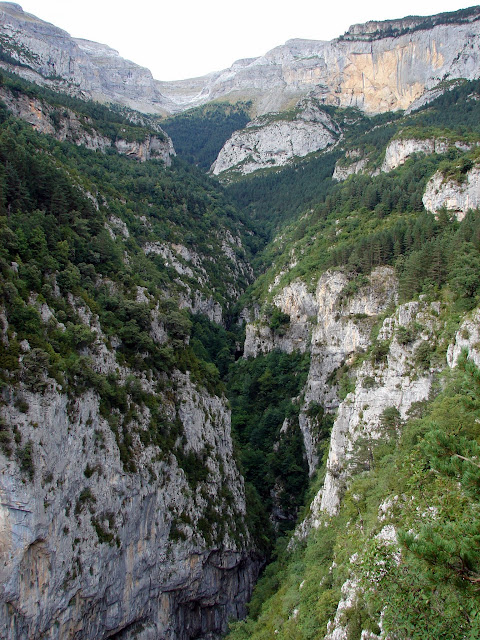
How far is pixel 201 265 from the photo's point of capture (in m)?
89.8

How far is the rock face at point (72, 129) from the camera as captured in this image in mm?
76000

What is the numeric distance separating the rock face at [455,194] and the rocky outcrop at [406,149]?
2349 cm

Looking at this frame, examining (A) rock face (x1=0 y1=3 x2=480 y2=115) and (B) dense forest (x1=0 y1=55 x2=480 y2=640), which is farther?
(A) rock face (x1=0 y1=3 x2=480 y2=115)

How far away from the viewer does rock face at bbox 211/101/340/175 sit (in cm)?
15475

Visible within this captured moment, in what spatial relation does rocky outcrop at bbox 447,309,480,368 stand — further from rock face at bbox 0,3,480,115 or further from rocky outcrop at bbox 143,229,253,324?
rock face at bbox 0,3,480,115

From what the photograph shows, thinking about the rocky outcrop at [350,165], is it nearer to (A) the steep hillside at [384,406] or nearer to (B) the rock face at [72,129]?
(A) the steep hillside at [384,406]

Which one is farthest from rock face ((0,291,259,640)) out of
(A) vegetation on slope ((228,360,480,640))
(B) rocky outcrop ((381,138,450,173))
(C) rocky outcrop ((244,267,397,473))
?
(B) rocky outcrop ((381,138,450,173))

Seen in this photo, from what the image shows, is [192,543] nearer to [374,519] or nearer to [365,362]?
[374,519]

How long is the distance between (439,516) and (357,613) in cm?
1021

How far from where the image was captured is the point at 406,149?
80812 mm

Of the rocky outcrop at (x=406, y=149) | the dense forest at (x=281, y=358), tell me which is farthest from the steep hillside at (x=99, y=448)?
the rocky outcrop at (x=406, y=149)

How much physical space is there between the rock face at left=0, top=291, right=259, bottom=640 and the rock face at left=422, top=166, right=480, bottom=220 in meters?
32.4

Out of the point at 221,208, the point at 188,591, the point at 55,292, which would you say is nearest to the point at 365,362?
the point at 188,591

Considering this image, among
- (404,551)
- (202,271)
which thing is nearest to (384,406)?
(404,551)
